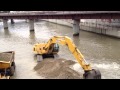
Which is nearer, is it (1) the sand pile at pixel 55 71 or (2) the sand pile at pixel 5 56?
(1) the sand pile at pixel 55 71

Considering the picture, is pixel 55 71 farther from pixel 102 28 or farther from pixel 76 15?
pixel 102 28

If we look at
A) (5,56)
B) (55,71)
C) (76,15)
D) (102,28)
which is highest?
(76,15)

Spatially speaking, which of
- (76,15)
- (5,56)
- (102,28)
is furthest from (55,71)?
(102,28)

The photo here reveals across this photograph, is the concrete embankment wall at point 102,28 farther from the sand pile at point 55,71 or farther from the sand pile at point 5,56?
the sand pile at point 5,56

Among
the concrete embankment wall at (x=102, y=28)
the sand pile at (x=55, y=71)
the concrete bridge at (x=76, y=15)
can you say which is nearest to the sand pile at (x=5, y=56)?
the sand pile at (x=55, y=71)

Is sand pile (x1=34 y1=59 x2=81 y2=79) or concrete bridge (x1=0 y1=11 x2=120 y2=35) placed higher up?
concrete bridge (x1=0 y1=11 x2=120 y2=35)

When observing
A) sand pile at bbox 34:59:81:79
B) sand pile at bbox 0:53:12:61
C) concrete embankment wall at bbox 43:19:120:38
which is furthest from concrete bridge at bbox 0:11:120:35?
sand pile at bbox 0:53:12:61

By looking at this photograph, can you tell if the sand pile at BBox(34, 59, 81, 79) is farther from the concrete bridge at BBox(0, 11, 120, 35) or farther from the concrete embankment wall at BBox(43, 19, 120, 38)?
the concrete embankment wall at BBox(43, 19, 120, 38)

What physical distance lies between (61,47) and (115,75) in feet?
55.0

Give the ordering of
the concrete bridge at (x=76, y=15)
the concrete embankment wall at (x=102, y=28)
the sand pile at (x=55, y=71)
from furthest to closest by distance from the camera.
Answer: the concrete embankment wall at (x=102, y=28), the concrete bridge at (x=76, y=15), the sand pile at (x=55, y=71)

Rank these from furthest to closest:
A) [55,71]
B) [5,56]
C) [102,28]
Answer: [102,28], [5,56], [55,71]
